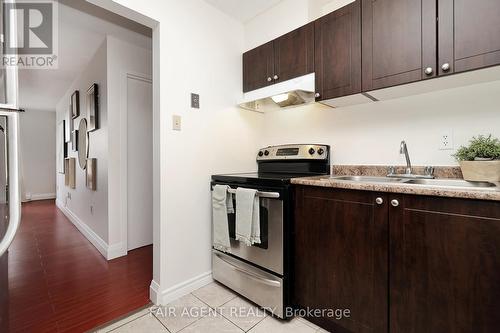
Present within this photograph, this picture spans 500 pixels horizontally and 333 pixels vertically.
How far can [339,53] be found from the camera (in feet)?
5.27

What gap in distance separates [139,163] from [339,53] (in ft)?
8.00

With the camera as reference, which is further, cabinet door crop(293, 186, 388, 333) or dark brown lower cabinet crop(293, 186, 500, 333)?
cabinet door crop(293, 186, 388, 333)

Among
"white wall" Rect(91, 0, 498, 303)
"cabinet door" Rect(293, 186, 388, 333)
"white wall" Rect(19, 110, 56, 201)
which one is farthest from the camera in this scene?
"white wall" Rect(19, 110, 56, 201)

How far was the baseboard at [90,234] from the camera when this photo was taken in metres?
2.64

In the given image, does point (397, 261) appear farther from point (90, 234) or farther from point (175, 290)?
point (90, 234)

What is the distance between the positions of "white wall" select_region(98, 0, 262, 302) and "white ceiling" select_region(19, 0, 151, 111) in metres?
0.85

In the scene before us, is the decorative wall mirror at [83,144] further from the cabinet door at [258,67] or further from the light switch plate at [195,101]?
the cabinet door at [258,67]

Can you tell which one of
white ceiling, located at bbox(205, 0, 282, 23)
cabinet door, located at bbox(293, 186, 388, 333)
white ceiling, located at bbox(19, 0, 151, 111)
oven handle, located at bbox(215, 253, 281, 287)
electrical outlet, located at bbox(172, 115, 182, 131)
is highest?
white ceiling, located at bbox(205, 0, 282, 23)

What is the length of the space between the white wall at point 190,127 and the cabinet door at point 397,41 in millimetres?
1176

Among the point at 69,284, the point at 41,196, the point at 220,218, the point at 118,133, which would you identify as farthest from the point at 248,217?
the point at 41,196

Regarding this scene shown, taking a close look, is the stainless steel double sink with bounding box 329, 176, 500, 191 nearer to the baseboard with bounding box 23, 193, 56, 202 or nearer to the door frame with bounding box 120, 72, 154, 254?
the door frame with bounding box 120, 72, 154, 254

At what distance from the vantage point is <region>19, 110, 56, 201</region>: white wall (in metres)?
6.32

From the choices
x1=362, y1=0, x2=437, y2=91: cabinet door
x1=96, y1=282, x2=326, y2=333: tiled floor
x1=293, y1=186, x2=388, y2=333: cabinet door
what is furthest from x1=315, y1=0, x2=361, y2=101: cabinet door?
x1=96, y1=282, x2=326, y2=333: tiled floor

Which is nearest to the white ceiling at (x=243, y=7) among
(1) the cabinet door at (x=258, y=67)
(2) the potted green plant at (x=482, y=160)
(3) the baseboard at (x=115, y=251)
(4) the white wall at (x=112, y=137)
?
(1) the cabinet door at (x=258, y=67)
